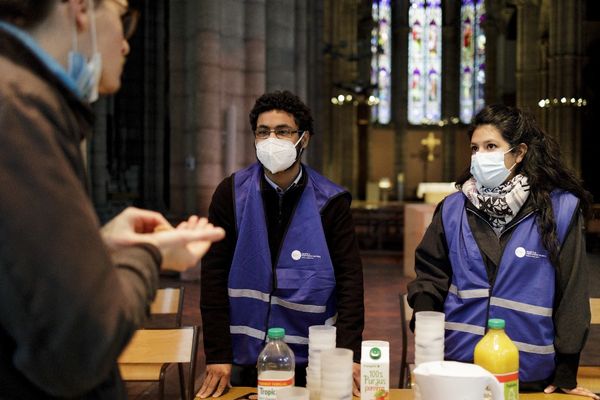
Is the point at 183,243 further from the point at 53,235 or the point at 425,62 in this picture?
the point at 425,62

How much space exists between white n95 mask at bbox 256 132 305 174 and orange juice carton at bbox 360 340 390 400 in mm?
991

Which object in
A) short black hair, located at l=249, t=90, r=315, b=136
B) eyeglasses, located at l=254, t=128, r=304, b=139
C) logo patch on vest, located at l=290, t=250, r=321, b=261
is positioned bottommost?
logo patch on vest, located at l=290, t=250, r=321, b=261

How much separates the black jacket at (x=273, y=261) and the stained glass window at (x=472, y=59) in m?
33.3

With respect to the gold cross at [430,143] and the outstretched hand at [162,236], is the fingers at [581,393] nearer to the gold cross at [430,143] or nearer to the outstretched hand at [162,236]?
the outstretched hand at [162,236]

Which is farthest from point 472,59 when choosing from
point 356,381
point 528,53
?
point 356,381

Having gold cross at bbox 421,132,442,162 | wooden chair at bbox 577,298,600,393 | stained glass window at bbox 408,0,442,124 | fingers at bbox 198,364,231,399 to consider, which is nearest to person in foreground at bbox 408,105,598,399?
fingers at bbox 198,364,231,399

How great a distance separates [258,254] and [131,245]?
1.59 m

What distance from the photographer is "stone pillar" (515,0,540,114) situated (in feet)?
98.2

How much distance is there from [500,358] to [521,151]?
1.12 m

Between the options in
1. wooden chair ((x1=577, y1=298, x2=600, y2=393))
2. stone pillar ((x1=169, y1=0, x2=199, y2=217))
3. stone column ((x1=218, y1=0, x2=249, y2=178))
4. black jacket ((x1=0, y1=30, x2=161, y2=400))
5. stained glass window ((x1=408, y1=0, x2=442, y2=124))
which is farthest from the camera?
stained glass window ((x1=408, y1=0, x2=442, y2=124))

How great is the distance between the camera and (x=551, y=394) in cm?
248

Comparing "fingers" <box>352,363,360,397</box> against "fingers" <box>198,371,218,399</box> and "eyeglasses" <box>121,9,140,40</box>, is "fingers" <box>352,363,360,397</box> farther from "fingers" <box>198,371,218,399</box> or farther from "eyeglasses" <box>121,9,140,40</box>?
"eyeglasses" <box>121,9,140,40</box>

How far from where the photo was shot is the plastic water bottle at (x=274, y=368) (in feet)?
6.22

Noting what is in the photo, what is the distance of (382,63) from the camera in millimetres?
34281
